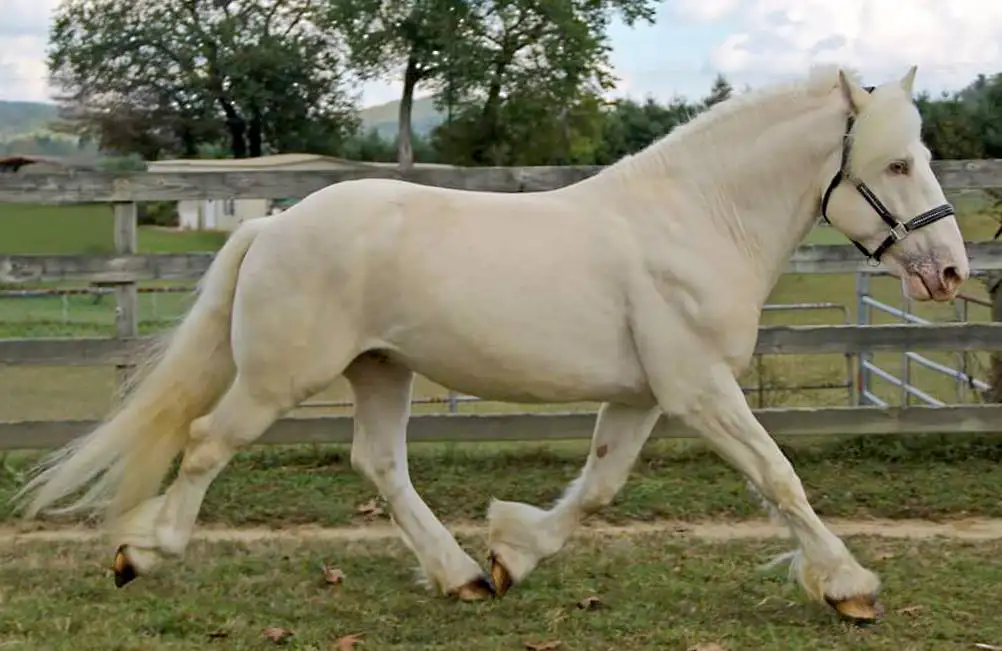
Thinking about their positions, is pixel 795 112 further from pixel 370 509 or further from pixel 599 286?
pixel 370 509

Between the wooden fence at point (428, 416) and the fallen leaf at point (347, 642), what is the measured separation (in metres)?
2.42

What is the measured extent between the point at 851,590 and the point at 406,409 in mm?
1805

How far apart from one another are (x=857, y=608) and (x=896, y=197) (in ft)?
4.58

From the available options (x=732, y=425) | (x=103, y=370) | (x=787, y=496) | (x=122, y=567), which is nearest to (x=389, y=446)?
(x=122, y=567)

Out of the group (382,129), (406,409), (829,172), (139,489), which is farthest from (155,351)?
(382,129)

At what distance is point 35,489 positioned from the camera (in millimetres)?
6016

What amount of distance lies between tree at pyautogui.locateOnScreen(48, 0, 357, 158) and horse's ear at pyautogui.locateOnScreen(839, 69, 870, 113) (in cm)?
4020

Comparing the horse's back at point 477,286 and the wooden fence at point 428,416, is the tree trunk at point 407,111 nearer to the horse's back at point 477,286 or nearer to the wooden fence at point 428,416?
the wooden fence at point 428,416

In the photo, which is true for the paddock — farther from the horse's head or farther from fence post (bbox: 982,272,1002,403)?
the horse's head

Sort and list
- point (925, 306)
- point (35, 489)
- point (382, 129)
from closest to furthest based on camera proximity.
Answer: point (35, 489) → point (925, 306) → point (382, 129)

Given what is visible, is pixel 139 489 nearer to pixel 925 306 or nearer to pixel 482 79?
pixel 925 306

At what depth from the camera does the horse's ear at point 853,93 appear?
155 inches

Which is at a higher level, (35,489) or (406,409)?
(406,409)

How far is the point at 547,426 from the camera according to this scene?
6289mm
